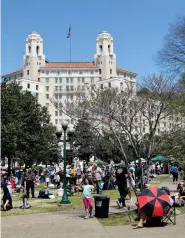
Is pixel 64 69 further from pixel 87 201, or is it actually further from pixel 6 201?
pixel 87 201

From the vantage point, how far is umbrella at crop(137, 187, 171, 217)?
11.0m

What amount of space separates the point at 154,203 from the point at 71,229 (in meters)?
2.56

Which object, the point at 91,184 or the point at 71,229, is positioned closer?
the point at 71,229

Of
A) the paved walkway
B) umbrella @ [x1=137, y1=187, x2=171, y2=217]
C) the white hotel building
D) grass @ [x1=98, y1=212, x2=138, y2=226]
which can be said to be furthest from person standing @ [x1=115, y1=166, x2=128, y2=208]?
the white hotel building

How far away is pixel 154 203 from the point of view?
11.0 meters

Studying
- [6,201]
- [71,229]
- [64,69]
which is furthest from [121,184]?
[64,69]

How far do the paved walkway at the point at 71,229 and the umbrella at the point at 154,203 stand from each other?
1.51 feet

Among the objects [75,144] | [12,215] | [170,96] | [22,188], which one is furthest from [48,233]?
[75,144]

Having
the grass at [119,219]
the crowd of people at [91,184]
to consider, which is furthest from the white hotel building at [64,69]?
the grass at [119,219]

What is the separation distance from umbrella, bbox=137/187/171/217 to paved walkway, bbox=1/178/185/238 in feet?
1.51

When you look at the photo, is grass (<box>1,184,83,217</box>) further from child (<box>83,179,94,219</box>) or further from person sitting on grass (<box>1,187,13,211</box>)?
child (<box>83,179,94,219</box>)

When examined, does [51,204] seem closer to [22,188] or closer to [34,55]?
[22,188]

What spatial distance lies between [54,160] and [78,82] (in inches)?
2841

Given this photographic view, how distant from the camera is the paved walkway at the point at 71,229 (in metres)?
10.1
